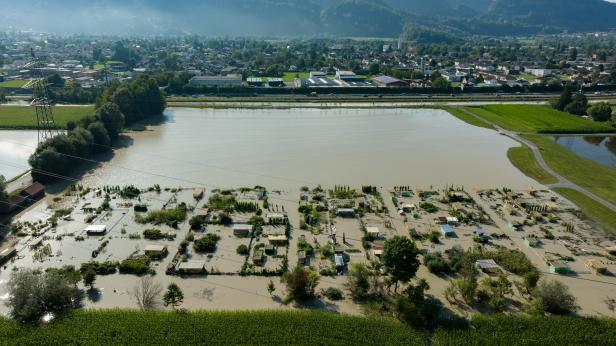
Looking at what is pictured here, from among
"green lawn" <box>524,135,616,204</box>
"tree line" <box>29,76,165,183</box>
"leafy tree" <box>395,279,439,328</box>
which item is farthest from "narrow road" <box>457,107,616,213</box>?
"tree line" <box>29,76,165,183</box>

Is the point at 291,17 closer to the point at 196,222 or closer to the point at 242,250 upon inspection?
the point at 196,222

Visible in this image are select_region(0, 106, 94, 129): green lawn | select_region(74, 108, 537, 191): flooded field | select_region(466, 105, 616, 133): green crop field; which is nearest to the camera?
select_region(74, 108, 537, 191): flooded field

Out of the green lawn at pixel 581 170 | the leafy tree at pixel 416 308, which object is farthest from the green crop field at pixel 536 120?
the leafy tree at pixel 416 308

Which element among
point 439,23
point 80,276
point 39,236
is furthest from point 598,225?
point 439,23

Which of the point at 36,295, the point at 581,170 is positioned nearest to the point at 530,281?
the point at 581,170

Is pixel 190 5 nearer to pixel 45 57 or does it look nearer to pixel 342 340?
pixel 45 57

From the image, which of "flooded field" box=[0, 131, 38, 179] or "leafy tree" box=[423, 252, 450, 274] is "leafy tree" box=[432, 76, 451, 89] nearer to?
"leafy tree" box=[423, 252, 450, 274]

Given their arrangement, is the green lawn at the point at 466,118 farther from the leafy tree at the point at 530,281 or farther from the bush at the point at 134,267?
the bush at the point at 134,267
